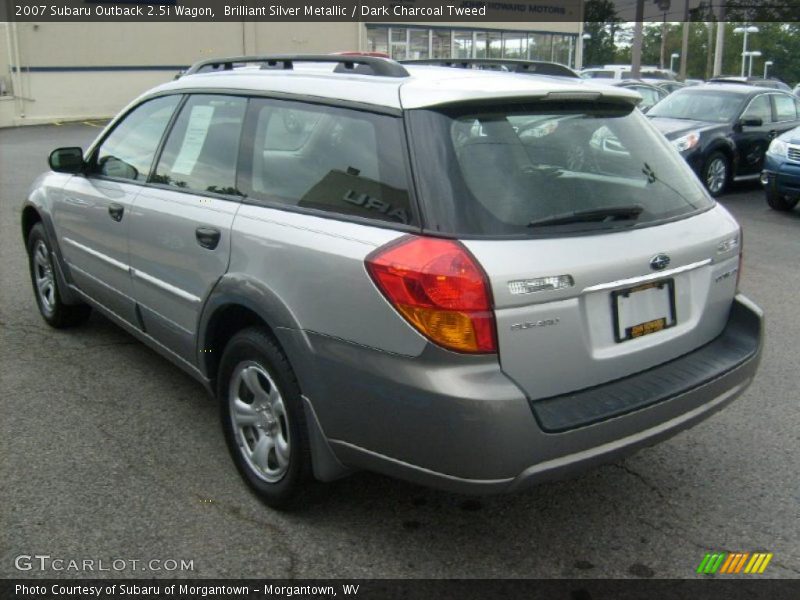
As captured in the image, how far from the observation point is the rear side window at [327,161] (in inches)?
115

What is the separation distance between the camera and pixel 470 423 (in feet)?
8.62

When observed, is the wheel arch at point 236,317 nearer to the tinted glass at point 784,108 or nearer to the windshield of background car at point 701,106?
the windshield of background car at point 701,106

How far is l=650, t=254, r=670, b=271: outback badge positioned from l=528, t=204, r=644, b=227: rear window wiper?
18cm

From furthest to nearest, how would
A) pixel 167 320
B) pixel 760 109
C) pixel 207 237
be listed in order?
pixel 760 109, pixel 167 320, pixel 207 237

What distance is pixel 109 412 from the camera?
4398mm

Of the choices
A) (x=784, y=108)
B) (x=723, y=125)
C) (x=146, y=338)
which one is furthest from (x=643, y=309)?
(x=784, y=108)

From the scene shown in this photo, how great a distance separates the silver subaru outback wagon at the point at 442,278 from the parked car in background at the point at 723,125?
9.28m

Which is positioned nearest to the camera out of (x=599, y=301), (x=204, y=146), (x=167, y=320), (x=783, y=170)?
(x=599, y=301)

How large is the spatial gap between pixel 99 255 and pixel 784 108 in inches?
487

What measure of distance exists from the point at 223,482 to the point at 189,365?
0.61 meters

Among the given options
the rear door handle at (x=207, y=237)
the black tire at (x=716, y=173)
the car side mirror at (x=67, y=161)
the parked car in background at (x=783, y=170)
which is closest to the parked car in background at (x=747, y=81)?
the black tire at (x=716, y=173)

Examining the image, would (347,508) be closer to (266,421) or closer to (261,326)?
(266,421)

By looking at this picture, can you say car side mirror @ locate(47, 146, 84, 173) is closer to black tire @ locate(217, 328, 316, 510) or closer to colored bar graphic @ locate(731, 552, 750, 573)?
black tire @ locate(217, 328, 316, 510)

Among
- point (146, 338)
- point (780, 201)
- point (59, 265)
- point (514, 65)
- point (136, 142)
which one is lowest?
point (780, 201)
